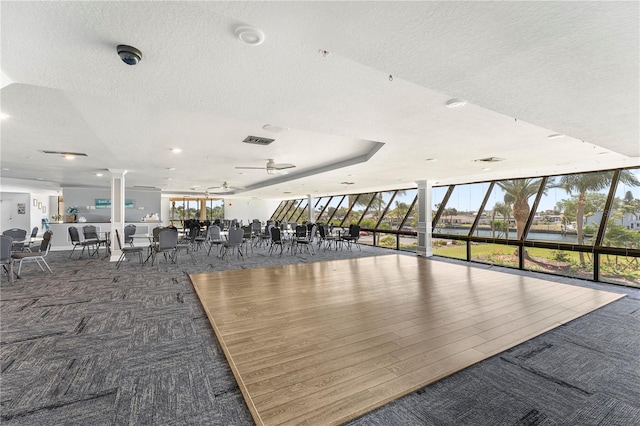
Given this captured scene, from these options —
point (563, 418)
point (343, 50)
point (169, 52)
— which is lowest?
point (563, 418)

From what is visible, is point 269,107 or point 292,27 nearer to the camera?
point 292,27

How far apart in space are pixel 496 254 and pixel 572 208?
201 centimetres

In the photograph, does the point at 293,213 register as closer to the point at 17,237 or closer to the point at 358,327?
the point at 17,237

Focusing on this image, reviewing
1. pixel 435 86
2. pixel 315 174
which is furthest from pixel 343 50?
pixel 315 174

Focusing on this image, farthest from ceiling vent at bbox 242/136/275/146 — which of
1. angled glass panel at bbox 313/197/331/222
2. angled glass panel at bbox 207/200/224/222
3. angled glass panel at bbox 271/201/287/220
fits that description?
angled glass panel at bbox 271/201/287/220

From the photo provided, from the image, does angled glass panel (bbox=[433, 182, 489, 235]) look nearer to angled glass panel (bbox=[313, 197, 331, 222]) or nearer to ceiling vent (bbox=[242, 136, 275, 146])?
ceiling vent (bbox=[242, 136, 275, 146])

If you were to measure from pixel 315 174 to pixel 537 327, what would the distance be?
6.03 metres

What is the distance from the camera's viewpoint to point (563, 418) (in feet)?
5.99

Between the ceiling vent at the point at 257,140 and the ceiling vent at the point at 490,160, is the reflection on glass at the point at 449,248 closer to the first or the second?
the ceiling vent at the point at 490,160

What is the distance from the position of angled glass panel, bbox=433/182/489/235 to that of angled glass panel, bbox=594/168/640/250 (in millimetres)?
3007

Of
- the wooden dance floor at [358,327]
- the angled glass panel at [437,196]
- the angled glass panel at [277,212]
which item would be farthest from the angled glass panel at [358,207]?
the angled glass panel at [277,212]

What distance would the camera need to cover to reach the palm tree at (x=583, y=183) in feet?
19.7

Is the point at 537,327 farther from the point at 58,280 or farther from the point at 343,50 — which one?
the point at 58,280

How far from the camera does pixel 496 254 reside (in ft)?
25.2
